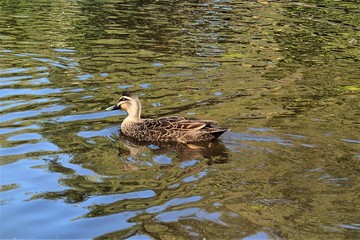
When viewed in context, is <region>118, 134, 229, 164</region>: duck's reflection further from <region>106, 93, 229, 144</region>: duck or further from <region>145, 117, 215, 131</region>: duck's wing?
<region>145, 117, 215, 131</region>: duck's wing

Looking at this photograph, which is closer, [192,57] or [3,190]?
[3,190]

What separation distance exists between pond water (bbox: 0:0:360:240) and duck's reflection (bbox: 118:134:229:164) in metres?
0.04

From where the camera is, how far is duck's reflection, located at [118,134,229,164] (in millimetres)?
9654

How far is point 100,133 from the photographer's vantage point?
10797 mm

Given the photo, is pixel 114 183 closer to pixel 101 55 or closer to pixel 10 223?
pixel 10 223

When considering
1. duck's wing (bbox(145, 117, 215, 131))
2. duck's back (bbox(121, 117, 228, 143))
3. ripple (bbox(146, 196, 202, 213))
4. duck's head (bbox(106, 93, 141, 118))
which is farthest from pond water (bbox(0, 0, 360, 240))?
duck's head (bbox(106, 93, 141, 118))

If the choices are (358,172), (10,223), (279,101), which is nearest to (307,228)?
(358,172)

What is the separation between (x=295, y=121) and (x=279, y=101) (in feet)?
5.49

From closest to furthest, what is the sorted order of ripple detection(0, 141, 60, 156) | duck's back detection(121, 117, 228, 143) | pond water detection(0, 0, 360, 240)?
1. pond water detection(0, 0, 360, 240)
2. ripple detection(0, 141, 60, 156)
3. duck's back detection(121, 117, 228, 143)

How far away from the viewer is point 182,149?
10.2 metres

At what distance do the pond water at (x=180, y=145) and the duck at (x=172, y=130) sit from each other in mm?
187

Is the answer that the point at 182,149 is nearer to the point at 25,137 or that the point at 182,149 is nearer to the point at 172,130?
the point at 172,130

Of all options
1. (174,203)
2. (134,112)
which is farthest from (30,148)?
(174,203)

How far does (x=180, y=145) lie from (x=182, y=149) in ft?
0.75
